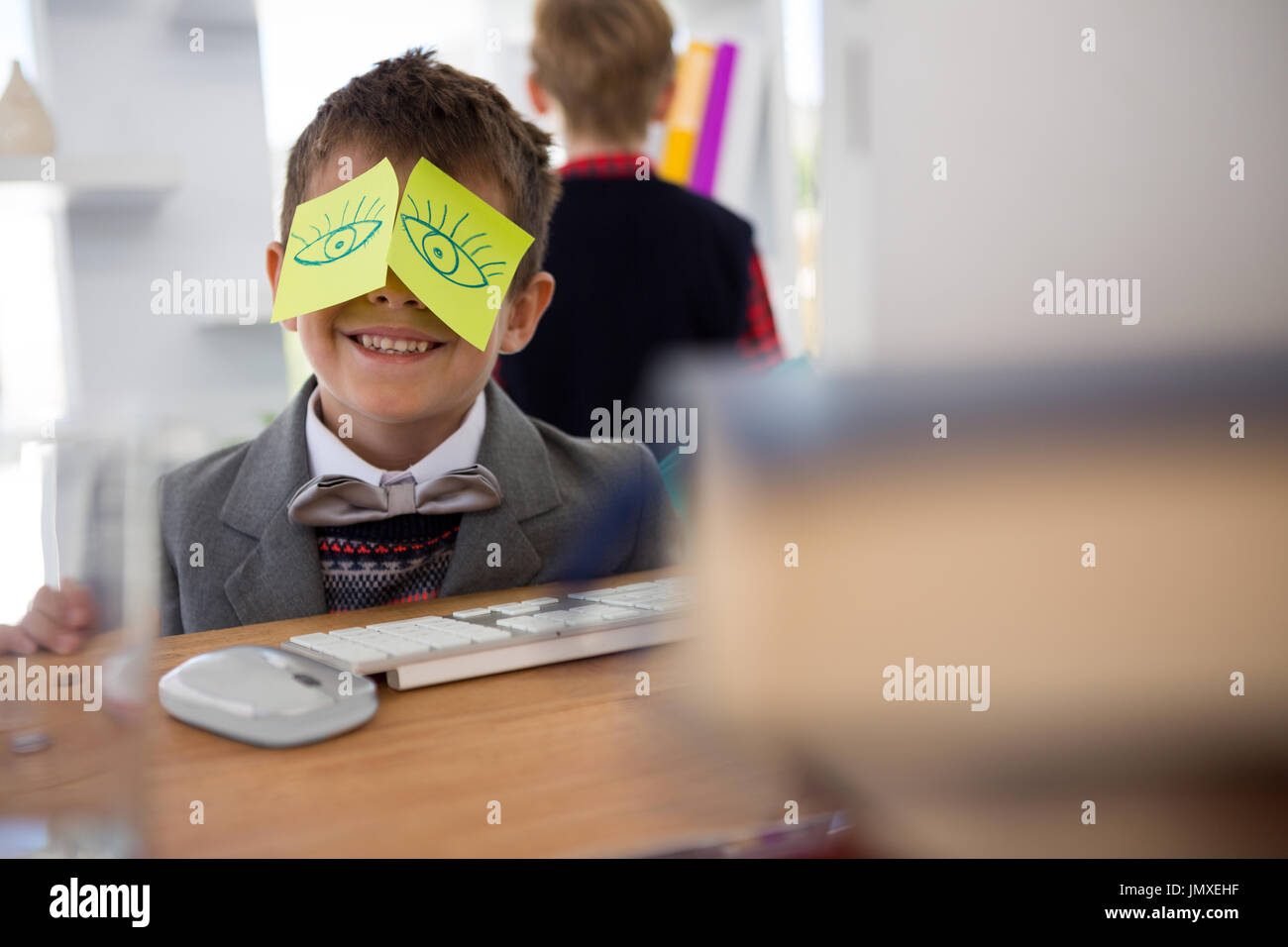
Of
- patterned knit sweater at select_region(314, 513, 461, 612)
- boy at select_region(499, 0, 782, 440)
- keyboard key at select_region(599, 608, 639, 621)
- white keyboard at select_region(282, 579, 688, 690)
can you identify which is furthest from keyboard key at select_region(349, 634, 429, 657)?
boy at select_region(499, 0, 782, 440)

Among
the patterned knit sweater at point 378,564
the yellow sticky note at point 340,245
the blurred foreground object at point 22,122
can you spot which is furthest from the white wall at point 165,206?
the yellow sticky note at point 340,245

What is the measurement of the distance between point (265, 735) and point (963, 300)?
0.33 meters

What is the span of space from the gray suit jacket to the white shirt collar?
0.04 ft

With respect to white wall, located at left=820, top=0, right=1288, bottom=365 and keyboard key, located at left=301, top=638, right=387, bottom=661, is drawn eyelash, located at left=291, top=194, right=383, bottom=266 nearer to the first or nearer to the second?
keyboard key, located at left=301, top=638, right=387, bottom=661

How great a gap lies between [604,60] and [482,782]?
1.28m

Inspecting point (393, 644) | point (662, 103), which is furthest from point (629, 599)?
point (662, 103)

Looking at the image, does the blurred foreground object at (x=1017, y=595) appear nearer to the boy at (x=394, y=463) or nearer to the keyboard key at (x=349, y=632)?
the keyboard key at (x=349, y=632)

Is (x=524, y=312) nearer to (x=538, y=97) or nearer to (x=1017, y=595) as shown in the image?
(x=538, y=97)

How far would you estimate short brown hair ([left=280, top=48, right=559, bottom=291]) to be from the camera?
0.91 metres

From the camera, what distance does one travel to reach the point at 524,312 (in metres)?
1.04

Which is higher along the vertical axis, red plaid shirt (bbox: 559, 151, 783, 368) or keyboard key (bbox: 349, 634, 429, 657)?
red plaid shirt (bbox: 559, 151, 783, 368)

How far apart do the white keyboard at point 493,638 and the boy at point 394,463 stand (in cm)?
26

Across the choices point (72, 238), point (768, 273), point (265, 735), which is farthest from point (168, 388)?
point (265, 735)

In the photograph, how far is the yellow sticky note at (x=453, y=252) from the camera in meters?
0.63
